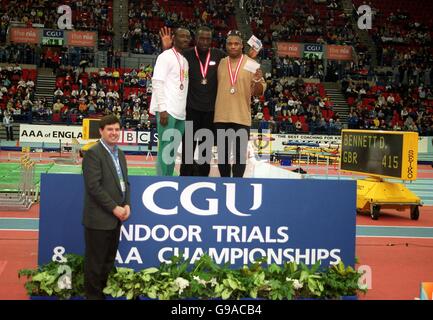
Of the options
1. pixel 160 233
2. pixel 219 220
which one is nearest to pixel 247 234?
pixel 219 220

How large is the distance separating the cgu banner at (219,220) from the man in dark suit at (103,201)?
2.04ft

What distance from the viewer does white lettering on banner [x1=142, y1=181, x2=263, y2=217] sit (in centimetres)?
618

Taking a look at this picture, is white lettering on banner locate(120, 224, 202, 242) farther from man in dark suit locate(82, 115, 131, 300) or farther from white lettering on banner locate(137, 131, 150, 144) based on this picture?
white lettering on banner locate(137, 131, 150, 144)

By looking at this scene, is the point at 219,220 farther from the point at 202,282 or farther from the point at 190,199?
the point at 202,282

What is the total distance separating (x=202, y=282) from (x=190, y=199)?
0.84 m

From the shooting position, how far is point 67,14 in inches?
1314

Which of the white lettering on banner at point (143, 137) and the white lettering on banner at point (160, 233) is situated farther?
the white lettering on banner at point (143, 137)

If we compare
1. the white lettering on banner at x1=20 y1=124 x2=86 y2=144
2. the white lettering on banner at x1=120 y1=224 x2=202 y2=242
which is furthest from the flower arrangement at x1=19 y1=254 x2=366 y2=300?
the white lettering on banner at x1=20 y1=124 x2=86 y2=144

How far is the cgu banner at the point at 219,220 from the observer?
20.2 feet

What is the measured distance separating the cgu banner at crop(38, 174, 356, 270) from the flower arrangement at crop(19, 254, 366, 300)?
218 mm

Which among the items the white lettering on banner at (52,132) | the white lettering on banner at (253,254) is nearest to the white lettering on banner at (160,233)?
the white lettering on banner at (253,254)

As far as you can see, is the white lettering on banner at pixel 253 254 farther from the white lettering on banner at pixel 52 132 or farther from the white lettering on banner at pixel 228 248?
the white lettering on banner at pixel 52 132
